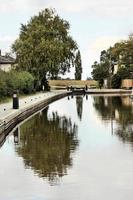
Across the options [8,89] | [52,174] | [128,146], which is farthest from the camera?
[8,89]

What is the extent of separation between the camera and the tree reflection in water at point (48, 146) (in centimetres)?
1631

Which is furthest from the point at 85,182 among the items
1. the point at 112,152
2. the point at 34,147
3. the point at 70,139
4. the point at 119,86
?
the point at 119,86

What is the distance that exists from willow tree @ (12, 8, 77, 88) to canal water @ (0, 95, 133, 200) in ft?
169

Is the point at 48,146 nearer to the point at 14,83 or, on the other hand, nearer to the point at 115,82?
the point at 14,83

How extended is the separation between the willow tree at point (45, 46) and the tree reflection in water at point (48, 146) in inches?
1857

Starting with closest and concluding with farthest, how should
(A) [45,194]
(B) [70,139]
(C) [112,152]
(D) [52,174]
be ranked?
(A) [45,194] → (D) [52,174] → (C) [112,152] → (B) [70,139]

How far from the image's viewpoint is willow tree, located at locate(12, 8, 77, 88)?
80.3 m

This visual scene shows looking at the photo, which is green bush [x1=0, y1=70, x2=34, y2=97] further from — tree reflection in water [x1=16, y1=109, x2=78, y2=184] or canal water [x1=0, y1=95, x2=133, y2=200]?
canal water [x1=0, y1=95, x2=133, y2=200]

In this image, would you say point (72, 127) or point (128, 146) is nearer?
point (128, 146)

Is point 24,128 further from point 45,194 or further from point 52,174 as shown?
point 45,194

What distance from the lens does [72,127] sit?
1178 inches

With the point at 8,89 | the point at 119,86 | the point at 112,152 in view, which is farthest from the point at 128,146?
the point at 119,86

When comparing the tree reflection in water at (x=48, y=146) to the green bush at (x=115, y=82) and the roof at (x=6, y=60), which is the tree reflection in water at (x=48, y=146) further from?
the roof at (x=6, y=60)

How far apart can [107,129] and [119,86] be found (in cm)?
7912
